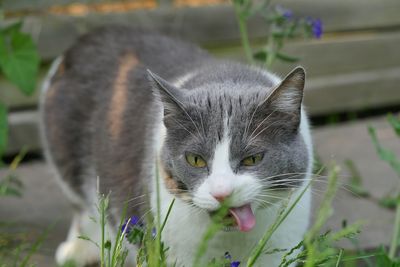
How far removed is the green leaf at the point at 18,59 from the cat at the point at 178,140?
22cm

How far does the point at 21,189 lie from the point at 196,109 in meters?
1.82

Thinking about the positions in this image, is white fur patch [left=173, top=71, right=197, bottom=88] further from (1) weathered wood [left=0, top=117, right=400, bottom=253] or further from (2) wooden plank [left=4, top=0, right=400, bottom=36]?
(2) wooden plank [left=4, top=0, right=400, bottom=36]

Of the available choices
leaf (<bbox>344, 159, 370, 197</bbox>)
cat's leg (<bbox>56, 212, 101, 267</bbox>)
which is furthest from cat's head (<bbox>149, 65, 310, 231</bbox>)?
leaf (<bbox>344, 159, 370, 197</bbox>)

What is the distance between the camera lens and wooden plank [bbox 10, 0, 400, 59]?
12.9 feet

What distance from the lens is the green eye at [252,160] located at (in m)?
2.05

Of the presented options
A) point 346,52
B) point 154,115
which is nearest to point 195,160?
point 154,115

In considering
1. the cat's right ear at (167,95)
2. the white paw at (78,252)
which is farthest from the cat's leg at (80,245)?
the cat's right ear at (167,95)

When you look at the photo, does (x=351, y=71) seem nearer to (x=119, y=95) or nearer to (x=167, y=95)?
(x=119, y=95)

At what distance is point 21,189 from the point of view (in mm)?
3680

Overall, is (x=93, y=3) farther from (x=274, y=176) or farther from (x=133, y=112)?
(x=274, y=176)

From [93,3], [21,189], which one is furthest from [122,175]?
[93,3]

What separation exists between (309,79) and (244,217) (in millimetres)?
2622

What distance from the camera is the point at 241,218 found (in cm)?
202

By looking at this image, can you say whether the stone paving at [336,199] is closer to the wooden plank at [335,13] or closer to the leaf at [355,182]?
the leaf at [355,182]
